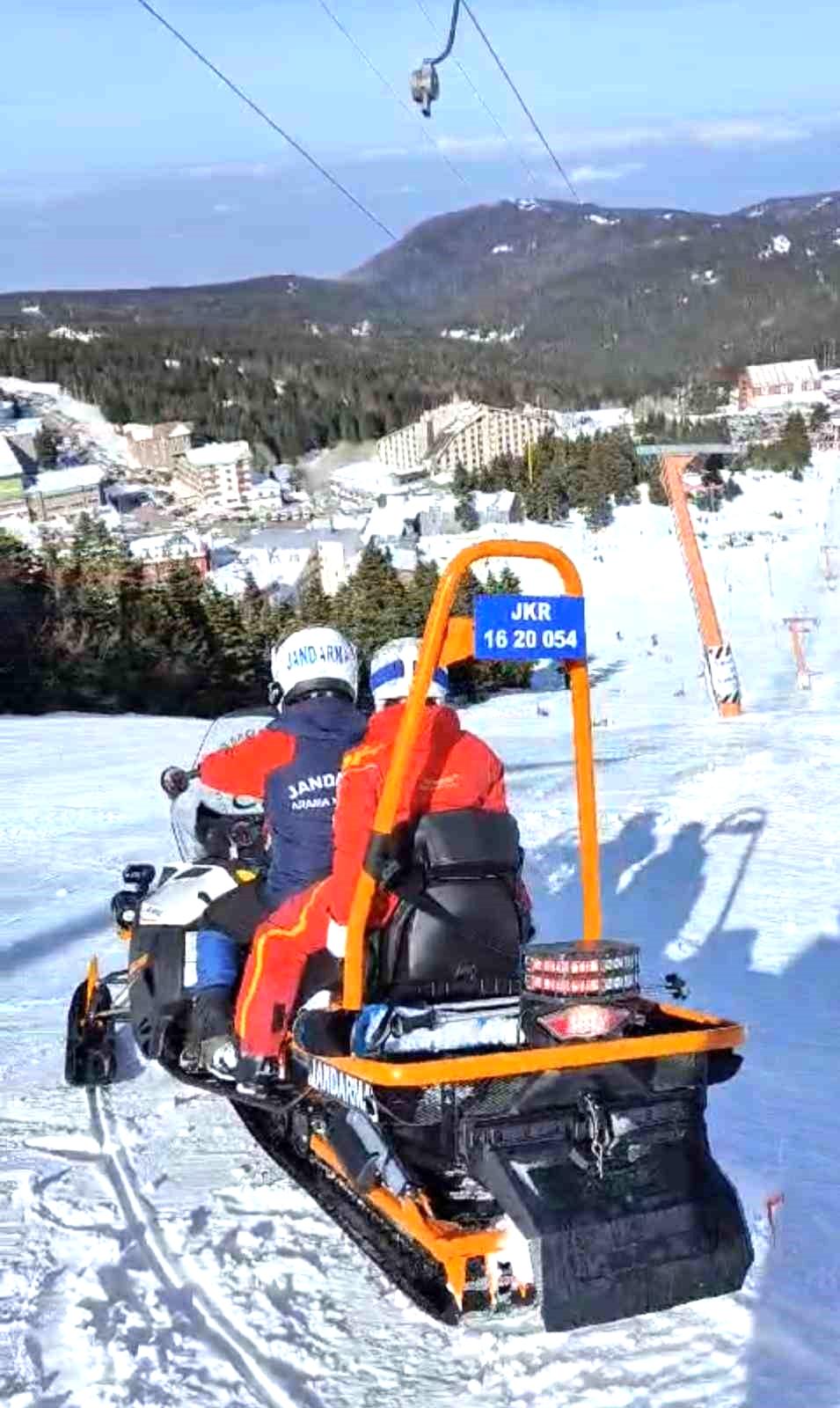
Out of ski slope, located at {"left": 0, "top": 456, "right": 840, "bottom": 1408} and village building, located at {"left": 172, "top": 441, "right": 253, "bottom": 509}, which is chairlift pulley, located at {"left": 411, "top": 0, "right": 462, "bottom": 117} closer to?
ski slope, located at {"left": 0, "top": 456, "right": 840, "bottom": 1408}

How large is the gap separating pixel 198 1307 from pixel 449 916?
1.25 m

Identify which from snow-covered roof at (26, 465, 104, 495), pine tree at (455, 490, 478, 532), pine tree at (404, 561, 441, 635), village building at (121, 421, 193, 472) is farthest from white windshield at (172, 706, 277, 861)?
village building at (121, 421, 193, 472)

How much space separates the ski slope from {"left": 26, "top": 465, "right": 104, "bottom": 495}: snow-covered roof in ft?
344

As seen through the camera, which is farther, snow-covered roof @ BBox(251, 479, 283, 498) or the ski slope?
snow-covered roof @ BBox(251, 479, 283, 498)

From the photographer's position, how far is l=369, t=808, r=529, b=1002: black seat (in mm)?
4262

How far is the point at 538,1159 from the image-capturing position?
3.67 meters

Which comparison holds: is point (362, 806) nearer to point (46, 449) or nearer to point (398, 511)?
point (398, 511)

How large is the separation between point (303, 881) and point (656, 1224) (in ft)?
6.12

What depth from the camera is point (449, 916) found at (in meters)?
4.30

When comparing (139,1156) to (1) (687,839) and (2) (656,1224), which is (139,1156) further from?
(1) (687,839)

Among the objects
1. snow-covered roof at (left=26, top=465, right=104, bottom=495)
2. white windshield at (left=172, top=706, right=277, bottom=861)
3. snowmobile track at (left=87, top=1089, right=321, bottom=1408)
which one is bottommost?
snowmobile track at (left=87, top=1089, right=321, bottom=1408)

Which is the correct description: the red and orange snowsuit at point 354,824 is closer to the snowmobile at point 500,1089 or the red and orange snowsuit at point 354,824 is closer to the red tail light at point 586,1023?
the snowmobile at point 500,1089

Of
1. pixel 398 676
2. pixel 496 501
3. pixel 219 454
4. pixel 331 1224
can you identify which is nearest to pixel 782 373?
pixel 398 676

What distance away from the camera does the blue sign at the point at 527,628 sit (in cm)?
390
